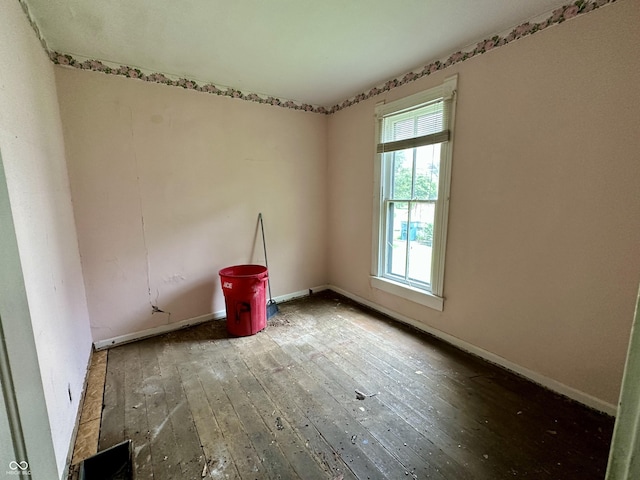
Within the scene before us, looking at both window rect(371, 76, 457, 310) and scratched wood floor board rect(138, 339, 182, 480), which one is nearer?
scratched wood floor board rect(138, 339, 182, 480)

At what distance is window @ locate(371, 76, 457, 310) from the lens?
248cm

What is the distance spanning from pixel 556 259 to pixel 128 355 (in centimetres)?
330

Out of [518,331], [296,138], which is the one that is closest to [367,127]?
[296,138]

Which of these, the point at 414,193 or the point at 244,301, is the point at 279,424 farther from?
the point at 414,193

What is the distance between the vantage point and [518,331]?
2.11 m

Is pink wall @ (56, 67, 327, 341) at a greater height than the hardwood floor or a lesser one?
greater

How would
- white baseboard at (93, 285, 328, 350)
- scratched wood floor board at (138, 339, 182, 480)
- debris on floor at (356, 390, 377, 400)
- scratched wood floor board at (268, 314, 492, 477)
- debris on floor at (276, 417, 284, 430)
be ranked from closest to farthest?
scratched wood floor board at (138, 339, 182, 480)
scratched wood floor board at (268, 314, 492, 477)
debris on floor at (276, 417, 284, 430)
debris on floor at (356, 390, 377, 400)
white baseboard at (93, 285, 328, 350)

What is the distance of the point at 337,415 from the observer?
1.77 meters

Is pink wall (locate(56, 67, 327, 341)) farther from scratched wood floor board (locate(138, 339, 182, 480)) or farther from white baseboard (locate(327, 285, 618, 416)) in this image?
white baseboard (locate(327, 285, 618, 416))

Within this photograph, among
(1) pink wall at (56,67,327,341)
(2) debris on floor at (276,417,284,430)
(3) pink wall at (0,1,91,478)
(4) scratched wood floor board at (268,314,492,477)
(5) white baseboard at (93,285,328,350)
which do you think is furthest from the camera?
(5) white baseboard at (93,285,328,350)

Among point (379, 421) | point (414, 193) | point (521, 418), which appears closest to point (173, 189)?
point (414, 193)

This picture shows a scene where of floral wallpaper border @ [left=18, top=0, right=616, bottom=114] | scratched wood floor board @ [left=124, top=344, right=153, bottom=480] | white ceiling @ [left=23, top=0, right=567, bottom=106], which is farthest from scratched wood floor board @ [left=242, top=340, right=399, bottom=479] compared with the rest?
floral wallpaper border @ [left=18, top=0, right=616, bottom=114]

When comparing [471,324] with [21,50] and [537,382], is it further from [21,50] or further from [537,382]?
[21,50]

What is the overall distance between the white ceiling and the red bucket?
1832 mm
